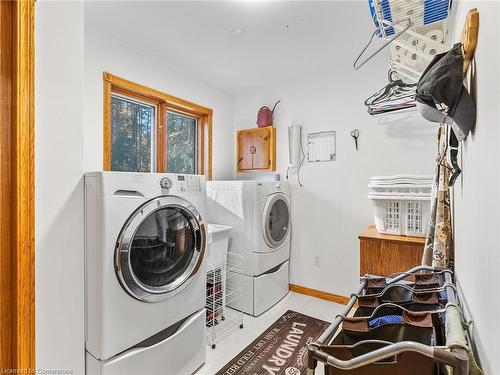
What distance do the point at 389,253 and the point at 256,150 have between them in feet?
6.42

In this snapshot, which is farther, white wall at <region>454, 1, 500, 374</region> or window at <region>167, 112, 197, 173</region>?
→ window at <region>167, 112, 197, 173</region>

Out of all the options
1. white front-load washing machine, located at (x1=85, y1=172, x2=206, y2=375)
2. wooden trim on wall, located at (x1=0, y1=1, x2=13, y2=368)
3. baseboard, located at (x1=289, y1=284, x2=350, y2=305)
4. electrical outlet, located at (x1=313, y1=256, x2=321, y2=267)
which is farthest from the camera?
electrical outlet, located at (x1=313, y1=256, x2=321, y2=267)

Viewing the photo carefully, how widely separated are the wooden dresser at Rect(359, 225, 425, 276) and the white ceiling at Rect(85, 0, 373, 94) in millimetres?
1601

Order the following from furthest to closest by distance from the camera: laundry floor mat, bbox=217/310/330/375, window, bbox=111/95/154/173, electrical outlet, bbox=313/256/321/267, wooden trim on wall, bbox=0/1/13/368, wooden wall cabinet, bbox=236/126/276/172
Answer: wooden wall cabinet, bbox=236/126/276/172
electrical outlet, bbox=313/256/321/267
window, bbox=111/95/154/173
laundry floor mat, bbox=217/310/330/375
wooden trim on wall, bbox=0/1/13/368

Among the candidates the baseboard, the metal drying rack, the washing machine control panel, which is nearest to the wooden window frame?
the washing machine control panel

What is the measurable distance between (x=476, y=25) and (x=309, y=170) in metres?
2.26

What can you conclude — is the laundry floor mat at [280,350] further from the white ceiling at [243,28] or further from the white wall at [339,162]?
the white ceiling at [243,28]

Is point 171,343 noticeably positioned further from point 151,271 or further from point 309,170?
point 309,170

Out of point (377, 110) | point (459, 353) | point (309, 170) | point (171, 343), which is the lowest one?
point (171, 343)

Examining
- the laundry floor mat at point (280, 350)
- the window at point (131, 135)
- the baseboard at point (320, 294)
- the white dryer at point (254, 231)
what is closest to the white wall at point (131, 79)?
the window at point (131, 135)

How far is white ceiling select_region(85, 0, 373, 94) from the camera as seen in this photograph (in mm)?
1836

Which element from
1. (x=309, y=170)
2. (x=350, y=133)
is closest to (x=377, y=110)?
(x=350, y=133)

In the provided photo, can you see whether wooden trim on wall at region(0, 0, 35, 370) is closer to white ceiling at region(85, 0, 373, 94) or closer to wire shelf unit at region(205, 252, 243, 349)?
white ceiling at region(85, 0, 373, 94)

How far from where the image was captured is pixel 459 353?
50 cm
